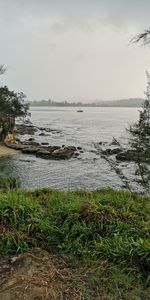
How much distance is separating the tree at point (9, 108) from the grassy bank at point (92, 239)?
31585mm

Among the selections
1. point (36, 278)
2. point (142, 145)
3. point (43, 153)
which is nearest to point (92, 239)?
point (36, 278)

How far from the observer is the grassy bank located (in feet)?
9.29

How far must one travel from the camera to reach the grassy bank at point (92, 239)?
2.83 metres

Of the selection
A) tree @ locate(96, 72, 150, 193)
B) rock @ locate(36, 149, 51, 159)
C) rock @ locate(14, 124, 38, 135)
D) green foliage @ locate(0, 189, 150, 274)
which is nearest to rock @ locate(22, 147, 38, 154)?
rock @ locate(36, 149, 51, 159)

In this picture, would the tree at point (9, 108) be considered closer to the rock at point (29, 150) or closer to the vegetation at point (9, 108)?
the vegetation at point (9, 108)

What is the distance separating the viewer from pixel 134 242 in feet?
10.9

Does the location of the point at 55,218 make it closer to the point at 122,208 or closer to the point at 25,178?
the point at 122,208

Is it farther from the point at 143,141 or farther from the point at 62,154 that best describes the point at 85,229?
the point at 62,154

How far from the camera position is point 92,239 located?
3.68m

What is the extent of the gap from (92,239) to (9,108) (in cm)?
3315

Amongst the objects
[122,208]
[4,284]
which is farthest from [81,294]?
[122,208]

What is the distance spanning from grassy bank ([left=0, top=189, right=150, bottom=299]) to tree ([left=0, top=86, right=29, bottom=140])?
31585mm

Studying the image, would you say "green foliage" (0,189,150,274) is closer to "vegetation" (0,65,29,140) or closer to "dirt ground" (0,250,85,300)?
"dirt ground" (0,250,85,300)

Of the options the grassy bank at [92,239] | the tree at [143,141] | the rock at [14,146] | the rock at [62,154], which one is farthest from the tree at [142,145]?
the rock at [14,146]
